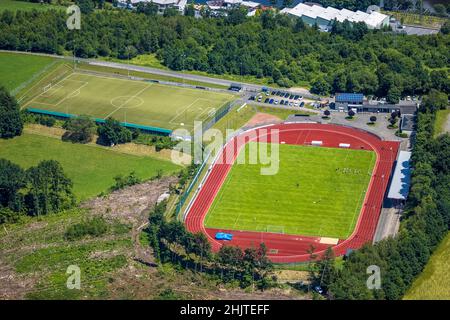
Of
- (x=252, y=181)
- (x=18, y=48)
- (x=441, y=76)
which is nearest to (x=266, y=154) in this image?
(x=252, y=181)

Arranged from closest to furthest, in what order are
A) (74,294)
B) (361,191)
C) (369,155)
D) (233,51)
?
(74,294), (361,191), (369,155), (233,51)

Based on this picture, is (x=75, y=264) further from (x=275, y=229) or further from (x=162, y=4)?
(x=162, y=4)

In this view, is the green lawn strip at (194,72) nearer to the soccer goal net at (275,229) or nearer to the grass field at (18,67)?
the grass field at (18,67)

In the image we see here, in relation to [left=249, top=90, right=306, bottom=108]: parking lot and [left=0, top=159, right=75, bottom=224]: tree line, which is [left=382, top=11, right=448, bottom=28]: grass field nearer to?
[left=249, top=90, right=306, bottom=108]: parking lot

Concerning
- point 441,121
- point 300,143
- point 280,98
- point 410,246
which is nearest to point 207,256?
point 410,246

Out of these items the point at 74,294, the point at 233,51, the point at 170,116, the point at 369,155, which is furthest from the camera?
the point at 233,51

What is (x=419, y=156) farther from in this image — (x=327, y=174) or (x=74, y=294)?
(x=74, y=294)
